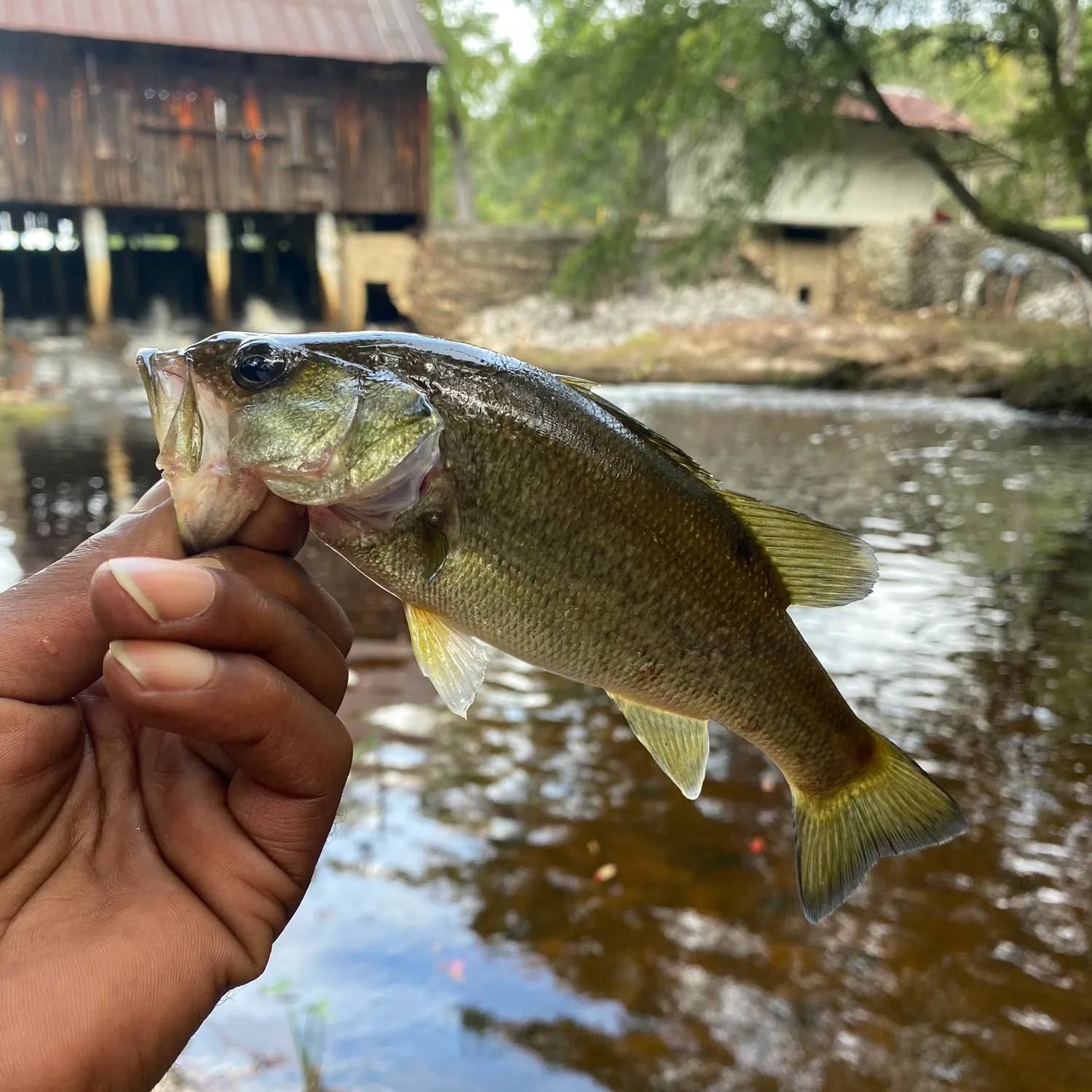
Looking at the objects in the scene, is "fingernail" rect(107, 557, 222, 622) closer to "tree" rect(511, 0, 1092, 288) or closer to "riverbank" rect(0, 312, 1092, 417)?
"tree" rect(511, 0, 1092, 288)

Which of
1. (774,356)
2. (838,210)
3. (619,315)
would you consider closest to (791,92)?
(774,356)

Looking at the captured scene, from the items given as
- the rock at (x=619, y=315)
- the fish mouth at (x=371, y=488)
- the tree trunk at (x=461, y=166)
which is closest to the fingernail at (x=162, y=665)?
the fish mouth at (x=371, y=488)

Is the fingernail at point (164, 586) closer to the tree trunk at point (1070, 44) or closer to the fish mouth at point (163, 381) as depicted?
the fish mouth at point (163, 381)

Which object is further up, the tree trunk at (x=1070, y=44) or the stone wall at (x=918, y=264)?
the tree trunk at (x=1070, y=44)

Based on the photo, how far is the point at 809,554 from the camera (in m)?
1.95

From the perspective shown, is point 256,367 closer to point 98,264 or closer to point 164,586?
point 164,586

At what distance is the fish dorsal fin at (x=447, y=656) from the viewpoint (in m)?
1.86

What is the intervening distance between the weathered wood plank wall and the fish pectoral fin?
25572mm

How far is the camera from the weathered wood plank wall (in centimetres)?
2320

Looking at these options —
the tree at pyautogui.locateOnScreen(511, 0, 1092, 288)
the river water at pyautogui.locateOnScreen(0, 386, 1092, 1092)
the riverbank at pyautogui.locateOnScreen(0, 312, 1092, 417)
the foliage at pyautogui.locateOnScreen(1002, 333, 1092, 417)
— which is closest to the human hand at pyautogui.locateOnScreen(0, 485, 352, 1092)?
the river water at pyautogui.locateOnScreen(0, 386, 1092, 1092)

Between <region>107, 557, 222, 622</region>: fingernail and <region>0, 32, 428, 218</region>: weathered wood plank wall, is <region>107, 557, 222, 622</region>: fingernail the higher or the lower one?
the lower one

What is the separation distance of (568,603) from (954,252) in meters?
31.7

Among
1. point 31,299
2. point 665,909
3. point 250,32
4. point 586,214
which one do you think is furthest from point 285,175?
point 665,909

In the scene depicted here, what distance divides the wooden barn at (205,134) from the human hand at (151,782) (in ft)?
82.2
